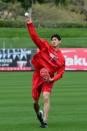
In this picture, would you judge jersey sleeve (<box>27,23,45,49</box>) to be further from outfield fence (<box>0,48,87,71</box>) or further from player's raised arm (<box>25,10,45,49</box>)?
outfield fence (<box>0,48,87,71</box>)

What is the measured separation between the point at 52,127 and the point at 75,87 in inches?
456

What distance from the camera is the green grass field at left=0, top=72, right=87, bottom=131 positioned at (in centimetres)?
1457

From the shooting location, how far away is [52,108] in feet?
60.0

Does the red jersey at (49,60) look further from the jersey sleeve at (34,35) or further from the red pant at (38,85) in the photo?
the red pant at (38,85)

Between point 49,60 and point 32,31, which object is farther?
point 49,60

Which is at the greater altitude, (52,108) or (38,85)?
(38,85)

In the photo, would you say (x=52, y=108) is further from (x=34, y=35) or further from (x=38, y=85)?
(x=34, y=35)

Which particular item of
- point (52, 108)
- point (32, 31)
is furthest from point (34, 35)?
point (52, 108)

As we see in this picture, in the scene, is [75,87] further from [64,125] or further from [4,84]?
[64,125]

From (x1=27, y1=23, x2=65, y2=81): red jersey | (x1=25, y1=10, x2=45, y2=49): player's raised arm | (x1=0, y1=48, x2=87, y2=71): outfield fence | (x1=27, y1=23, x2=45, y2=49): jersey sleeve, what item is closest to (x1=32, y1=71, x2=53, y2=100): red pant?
(x1=27, y1=23, x2=65, y2=81): red jersey

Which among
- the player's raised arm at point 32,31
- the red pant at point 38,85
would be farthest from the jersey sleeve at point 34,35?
the red pant at point 38,85

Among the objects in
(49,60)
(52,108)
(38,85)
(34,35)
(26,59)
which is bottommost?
(26,59)

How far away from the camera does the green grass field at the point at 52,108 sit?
14.6 meters

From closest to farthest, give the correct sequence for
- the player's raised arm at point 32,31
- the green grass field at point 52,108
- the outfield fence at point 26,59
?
the player's raised arm at point 32,31
the green grass field at point 52,108
the outfield fence at point 26,59
